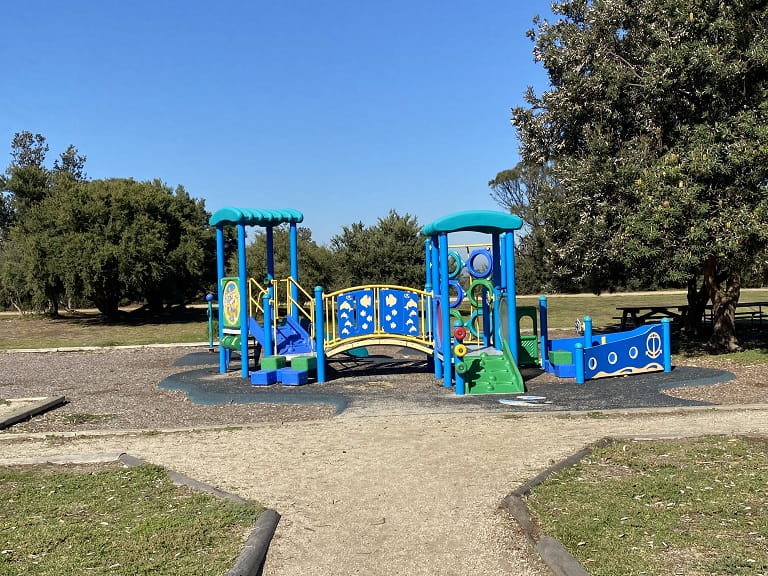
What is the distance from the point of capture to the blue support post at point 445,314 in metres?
11.4

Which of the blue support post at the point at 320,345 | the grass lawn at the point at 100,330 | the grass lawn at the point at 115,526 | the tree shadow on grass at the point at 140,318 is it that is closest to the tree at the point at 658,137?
the blue support post at the point at 320,345

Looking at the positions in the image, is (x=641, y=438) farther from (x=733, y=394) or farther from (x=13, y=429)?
(x=13, y=429)

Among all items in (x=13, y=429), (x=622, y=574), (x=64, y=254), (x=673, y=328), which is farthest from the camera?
(x=64, y=254)

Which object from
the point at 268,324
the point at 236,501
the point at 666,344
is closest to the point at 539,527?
the point at 236,501

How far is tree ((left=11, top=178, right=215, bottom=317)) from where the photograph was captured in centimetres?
3111

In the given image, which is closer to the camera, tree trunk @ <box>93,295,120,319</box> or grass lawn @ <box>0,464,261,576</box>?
grass lawn @ <box>0,464,261,576</box>

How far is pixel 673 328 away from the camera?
20906 mm

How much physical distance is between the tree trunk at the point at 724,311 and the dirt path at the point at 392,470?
7306mm

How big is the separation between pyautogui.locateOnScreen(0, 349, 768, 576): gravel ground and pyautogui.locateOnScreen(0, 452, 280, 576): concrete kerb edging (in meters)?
0.10

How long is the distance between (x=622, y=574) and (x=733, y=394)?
24.2 feet

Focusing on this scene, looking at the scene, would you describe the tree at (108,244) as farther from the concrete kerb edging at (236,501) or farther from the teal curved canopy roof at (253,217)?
the concrete kerb edging at (236,501)

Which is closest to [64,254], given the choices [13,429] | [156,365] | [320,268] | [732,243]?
[320,268]

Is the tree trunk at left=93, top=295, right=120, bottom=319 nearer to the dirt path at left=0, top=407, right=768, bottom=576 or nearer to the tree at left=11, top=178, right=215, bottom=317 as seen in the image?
the tree at left=11, top=178, right=215, bottom=317

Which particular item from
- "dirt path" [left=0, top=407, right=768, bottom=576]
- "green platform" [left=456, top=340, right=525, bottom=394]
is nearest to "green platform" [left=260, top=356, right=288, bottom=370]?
"green platform" [left=456, top=340, right=525, bottom=394]
